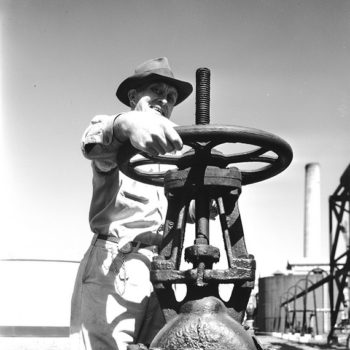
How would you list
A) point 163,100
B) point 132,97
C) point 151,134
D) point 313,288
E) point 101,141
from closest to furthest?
1. point 151,134
2. point 101,141
3. point 163,100
4. point 132,97
5. point 313,288

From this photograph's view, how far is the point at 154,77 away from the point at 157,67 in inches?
1.9

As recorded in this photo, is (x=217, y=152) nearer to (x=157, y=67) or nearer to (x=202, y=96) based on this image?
(x=202, y=96)

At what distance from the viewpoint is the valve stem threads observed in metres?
1.89

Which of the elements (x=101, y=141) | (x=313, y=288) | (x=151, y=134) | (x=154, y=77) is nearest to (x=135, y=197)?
(x=154, y=77)

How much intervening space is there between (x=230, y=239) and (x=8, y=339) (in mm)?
11041

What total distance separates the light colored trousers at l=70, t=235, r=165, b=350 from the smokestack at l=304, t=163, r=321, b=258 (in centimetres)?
2607

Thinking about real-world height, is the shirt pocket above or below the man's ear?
below

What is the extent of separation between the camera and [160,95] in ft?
8.31

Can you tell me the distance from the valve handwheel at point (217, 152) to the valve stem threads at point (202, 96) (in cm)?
11

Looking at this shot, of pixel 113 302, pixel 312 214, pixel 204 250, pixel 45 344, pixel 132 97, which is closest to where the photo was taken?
pixel 204 250

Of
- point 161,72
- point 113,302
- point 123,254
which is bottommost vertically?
point 113,302

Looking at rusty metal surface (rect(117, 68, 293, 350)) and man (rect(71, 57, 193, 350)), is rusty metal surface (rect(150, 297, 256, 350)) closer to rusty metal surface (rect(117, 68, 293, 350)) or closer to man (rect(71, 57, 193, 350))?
rusty metal surface (rect(117, 68, 293, 350))

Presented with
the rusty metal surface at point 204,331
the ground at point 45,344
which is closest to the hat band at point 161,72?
the rusty metal surface at point 204,331

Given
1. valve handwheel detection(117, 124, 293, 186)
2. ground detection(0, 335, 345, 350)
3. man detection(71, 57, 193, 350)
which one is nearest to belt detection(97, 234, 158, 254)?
man detection(71, 57, 193, 350)
